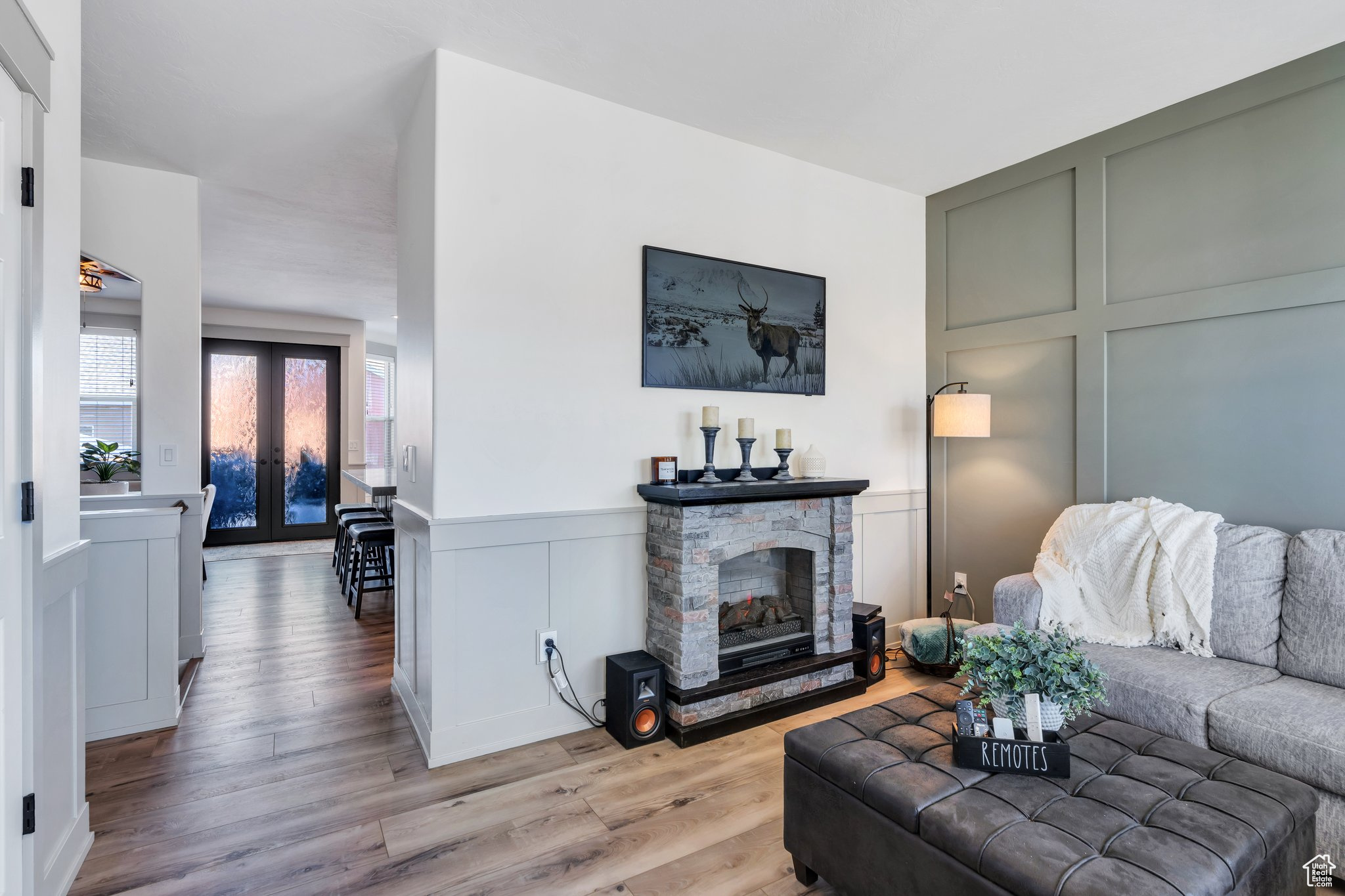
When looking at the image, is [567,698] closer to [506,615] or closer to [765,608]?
[506,615]

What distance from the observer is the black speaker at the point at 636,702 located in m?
2.68

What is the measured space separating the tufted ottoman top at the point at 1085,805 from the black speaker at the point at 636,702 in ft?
3.08

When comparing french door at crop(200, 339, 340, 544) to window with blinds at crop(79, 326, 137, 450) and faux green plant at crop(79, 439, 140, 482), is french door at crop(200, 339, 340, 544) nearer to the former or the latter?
window with blinds at crop(79, 326, 137, 450)

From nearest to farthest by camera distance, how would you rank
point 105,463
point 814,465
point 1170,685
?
point 1170,685 → point 814,465 → point 105,463

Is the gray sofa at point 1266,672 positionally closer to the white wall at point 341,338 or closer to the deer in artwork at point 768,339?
the deer in artwork at point 768,339

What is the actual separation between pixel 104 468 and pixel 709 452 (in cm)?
388

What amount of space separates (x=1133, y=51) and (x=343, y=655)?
4.89 metres

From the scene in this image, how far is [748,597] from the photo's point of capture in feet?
10.6

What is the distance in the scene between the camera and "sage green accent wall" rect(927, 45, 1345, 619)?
2.64m

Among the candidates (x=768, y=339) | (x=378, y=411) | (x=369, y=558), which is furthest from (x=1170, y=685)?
(x=378, y=411)

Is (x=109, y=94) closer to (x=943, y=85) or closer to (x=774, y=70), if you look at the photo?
(x=774, y=70)

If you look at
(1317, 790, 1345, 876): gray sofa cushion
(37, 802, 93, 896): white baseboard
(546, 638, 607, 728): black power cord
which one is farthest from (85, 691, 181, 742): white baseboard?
(1317, 790, 1345, 876): gray sofa cushion

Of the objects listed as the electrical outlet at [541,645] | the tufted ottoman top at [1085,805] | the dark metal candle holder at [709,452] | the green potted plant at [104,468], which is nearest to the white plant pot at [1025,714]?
the tufted ottoman top at [1085,805]

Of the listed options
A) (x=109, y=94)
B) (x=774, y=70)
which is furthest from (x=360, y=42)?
(x=774, y=70)
